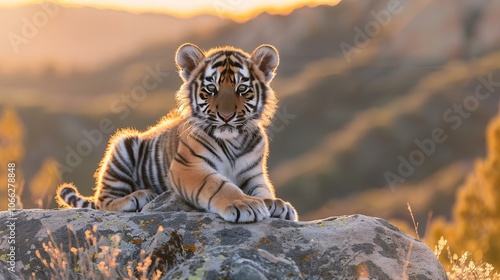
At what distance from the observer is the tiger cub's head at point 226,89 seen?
755 cm

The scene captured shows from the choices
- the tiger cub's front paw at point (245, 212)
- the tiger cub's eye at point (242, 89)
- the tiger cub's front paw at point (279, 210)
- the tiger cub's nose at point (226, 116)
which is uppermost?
the tiger cub's eye at point (242, 89)

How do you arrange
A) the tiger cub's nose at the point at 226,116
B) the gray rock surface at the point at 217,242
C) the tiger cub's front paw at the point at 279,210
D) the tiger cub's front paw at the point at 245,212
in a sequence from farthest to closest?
the tiger cub's nose at the point at 226,116
the tiger cub's front paw at the point at 279,210
the tiger cub's front paw at the point at 245,212
the gray rock surface at the point at 217,242

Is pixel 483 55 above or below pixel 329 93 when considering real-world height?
above

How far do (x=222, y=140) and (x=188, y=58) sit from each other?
0.98 metres

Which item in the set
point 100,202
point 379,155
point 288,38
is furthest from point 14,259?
point 288,38

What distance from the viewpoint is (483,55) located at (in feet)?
243

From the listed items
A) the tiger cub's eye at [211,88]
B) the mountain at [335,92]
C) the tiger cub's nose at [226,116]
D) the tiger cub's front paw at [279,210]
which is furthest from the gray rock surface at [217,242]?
the mountain at [335,92]

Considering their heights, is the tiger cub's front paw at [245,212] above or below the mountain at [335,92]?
below

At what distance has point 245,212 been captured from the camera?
Result: 6867 mm

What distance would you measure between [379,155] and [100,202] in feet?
152

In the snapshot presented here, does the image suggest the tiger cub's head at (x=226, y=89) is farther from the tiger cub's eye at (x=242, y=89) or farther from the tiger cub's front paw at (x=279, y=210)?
the tiger cub's front paw at (x=279, y=210)

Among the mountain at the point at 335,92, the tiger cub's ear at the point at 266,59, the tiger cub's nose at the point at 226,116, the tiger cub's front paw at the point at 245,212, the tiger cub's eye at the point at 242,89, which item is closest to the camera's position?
the tiger cub's front paw at the point at 245,212

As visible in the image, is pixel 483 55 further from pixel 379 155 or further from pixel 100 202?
pixel 100 202

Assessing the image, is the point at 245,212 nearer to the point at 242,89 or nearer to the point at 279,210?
the point at 279,210
